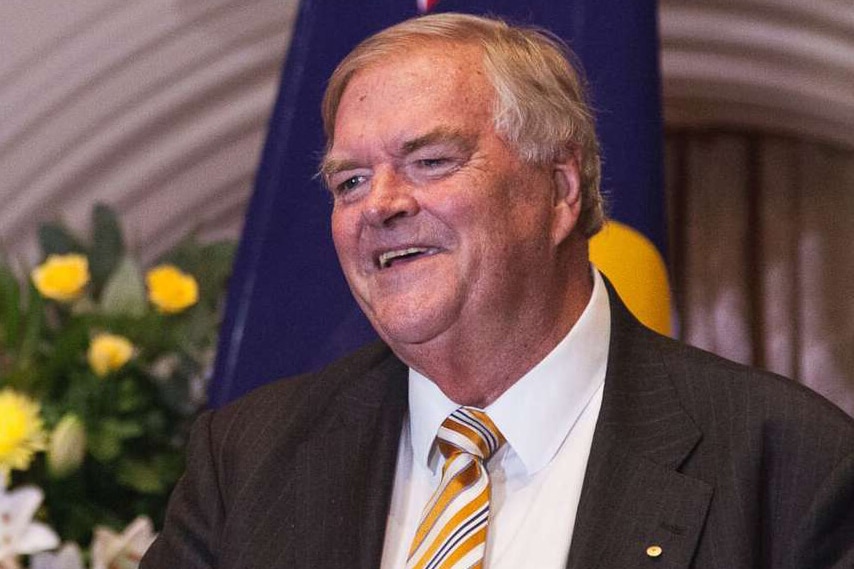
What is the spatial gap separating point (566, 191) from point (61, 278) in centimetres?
142

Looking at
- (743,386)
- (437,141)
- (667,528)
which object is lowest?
(667,528)

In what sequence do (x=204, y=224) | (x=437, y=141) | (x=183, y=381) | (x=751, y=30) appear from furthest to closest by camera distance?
(x=204, y=224), (x=751, y=30), (x=183, y=381), (x=437, y=141)

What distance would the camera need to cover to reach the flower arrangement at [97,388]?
2559 millimetres

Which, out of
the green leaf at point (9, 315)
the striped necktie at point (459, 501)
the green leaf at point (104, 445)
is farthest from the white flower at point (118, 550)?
the striped necktie at point (459, 501)

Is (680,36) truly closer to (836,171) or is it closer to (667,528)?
(836,171)

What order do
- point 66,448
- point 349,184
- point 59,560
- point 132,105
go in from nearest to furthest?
point 349,184, point 59,560, point 66,448, point 132,105

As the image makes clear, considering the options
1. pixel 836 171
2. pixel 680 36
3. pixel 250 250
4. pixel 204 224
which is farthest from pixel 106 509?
pixel 836 171

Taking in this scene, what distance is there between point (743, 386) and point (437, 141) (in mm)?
466

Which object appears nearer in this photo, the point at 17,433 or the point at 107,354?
the point at 17,433

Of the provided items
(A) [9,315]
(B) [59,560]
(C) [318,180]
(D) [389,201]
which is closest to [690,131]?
(C) [318,180]

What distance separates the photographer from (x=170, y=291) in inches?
119

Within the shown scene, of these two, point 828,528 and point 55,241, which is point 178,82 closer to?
point 55,241

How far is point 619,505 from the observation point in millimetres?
1641

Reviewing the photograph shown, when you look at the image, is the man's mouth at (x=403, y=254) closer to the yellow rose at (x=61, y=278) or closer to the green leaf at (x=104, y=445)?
the green leaf at (x=104, y=445)
